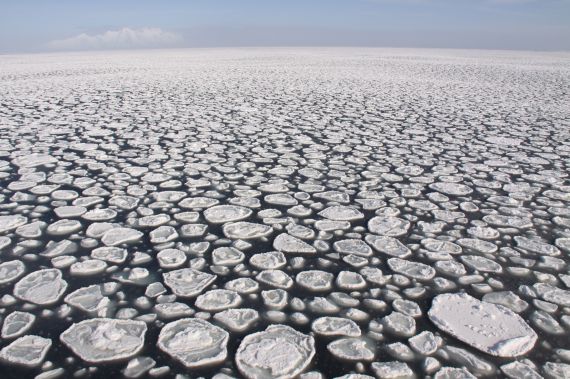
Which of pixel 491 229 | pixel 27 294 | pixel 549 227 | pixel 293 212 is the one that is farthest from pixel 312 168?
pixel 27 294

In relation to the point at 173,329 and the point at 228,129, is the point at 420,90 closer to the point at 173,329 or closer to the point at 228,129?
the point at 228,129

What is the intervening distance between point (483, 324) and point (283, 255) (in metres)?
0.96

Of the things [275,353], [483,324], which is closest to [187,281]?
[275,353]

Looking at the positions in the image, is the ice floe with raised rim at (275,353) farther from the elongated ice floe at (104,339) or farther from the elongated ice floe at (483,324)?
the elongated ice floe at (483,324)

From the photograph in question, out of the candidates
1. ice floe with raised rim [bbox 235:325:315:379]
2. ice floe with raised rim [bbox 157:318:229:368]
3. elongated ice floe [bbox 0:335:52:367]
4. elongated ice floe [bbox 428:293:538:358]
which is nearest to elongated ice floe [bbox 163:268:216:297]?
ice floe with raised rim [bbox 157:318:229:368]

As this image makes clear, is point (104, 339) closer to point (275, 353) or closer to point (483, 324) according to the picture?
point (275, 353)

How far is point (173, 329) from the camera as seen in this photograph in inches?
63.5

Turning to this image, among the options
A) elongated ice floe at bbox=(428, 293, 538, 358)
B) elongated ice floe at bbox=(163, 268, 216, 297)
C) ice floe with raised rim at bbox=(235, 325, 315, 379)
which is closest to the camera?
ice floe with raised rim at bbox=(235, 325, 315, 379)

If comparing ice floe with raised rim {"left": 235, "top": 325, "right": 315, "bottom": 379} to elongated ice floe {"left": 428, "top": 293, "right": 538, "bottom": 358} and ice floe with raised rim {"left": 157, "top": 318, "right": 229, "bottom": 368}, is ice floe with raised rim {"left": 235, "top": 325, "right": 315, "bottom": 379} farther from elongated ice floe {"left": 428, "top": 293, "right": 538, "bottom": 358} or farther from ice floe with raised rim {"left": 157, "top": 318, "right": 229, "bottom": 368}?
elongated ice floe {"left": 428, "top": 293, "right": 538, "bottom": 358}

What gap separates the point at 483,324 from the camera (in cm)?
168

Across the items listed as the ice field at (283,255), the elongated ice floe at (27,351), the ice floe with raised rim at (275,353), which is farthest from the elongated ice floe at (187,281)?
the elongated ice floe at (27,351)

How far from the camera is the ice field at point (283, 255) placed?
1504 millimetres

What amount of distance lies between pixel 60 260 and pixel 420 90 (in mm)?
9067

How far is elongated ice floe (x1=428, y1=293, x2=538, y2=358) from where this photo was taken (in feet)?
5.10
